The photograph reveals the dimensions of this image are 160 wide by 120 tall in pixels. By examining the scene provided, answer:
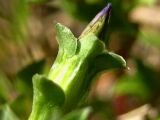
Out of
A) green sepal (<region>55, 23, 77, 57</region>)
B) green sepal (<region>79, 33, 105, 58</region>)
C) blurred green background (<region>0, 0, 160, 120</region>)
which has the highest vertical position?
blurred green background (<region>0, 0, 160, 120</region>)

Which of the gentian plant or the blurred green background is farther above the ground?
the blurred green background

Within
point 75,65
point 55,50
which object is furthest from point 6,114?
point 55,50

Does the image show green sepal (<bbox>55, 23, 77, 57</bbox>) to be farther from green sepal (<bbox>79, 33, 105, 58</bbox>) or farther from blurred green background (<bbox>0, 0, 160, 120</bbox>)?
blurred green background (<bbox>0, 0, 160, 120</bbox>)

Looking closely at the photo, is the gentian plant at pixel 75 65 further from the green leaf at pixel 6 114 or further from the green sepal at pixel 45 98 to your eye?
the green leaf at pixel 6 114

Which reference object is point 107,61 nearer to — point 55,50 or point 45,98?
point 45,98

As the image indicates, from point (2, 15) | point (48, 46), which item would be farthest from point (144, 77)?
point (2, 15)

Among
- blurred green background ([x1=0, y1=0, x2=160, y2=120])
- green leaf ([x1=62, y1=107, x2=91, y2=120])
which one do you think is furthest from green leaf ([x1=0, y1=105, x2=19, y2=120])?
green leaf ([x1=62, y1=107, x2=91, y2=120])

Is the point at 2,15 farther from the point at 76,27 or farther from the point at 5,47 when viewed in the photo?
the point at 76,27
